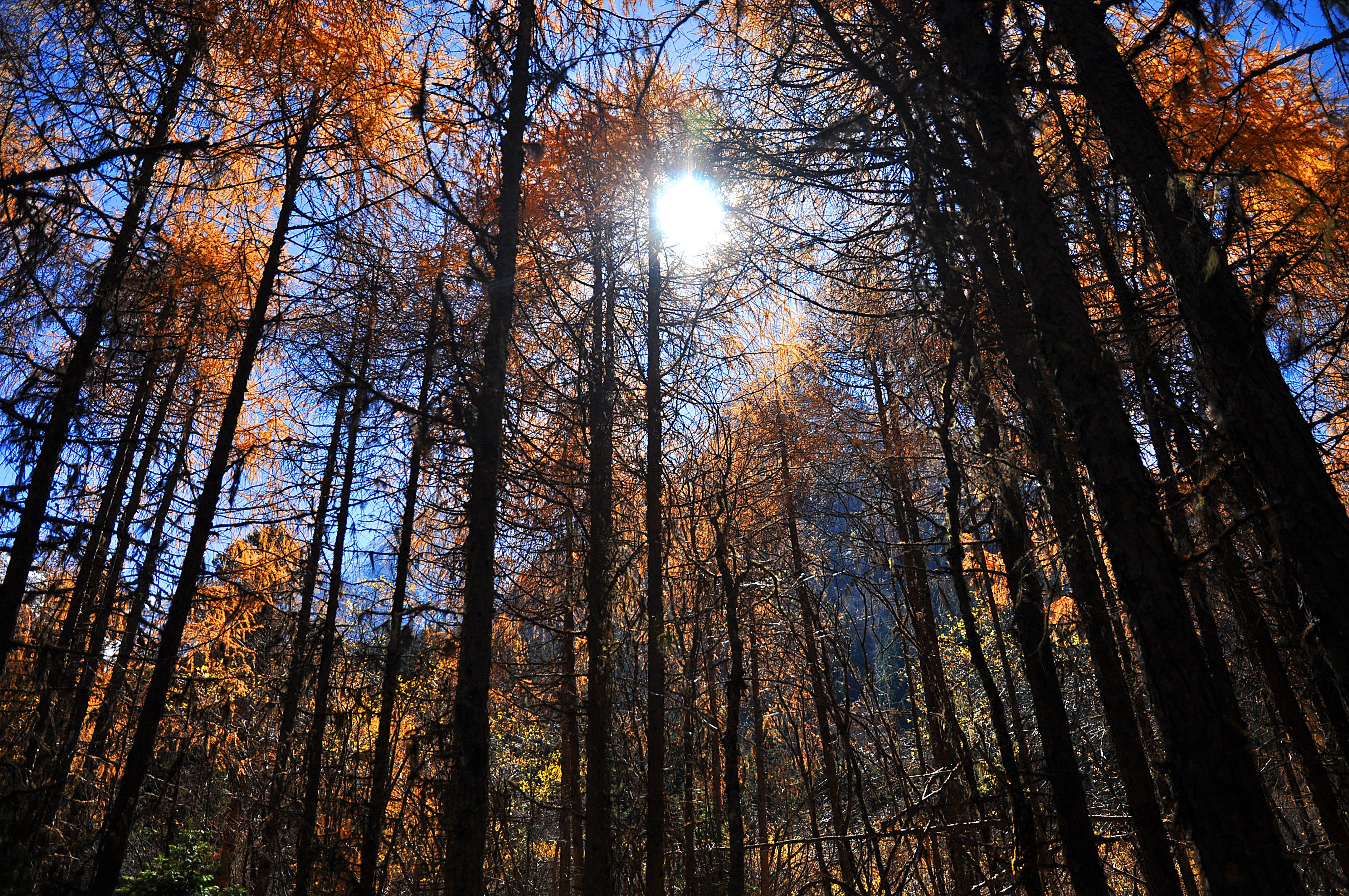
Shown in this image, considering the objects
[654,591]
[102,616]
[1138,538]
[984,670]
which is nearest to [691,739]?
[654,591]

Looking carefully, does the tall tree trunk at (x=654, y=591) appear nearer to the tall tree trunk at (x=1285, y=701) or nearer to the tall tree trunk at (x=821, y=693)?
the tall tree trunk at (x=821, y=693)

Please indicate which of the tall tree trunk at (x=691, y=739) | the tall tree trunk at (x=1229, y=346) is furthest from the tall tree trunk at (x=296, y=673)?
the tall tree trunk at (x=1229, y=346)

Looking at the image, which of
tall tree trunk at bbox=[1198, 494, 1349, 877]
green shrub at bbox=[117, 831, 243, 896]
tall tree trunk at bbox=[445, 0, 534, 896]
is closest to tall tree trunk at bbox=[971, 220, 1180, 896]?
tall tree trunk at bbox=[1198, 494, 1349, 877]

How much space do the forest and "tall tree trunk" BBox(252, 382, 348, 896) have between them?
9 centimetres

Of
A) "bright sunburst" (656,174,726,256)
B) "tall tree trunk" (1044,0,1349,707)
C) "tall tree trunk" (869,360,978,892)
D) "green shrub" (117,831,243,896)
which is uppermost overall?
"bright sunburst" (656,174,726,256)

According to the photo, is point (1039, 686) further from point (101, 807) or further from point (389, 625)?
point (101, 807)

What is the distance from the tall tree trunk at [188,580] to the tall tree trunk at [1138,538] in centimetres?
701

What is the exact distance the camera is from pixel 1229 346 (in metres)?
3.62

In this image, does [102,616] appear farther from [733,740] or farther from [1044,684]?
[1044,684]

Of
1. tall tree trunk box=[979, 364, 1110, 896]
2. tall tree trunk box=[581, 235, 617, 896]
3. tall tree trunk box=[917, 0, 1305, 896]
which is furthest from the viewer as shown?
tall tree trunk box=[581, 235, 617, 896]

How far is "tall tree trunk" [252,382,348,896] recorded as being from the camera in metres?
7.73

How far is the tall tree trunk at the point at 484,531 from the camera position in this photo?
3.91 m

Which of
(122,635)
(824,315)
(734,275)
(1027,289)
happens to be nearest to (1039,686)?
(1027,289)

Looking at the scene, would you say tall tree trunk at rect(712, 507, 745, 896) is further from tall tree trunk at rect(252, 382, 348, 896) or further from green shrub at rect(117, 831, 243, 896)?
green shrub at rect(117, 831, 243, 896)
